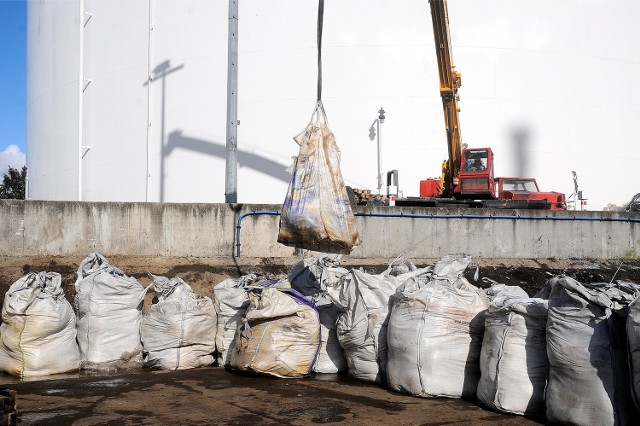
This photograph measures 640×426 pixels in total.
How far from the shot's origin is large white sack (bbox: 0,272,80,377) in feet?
17.4

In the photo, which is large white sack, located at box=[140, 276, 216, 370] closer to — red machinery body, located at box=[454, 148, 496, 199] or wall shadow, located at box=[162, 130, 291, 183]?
wall shadow, located at box=[162, 130, 291, 183]

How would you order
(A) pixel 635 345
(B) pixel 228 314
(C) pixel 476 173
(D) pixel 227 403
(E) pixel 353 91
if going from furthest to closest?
(E) pixel 353 91 < (C) pixel 476 173 < (B) pixel 228 314 < (D) pixel 227 403 < (A) pixel 635 345

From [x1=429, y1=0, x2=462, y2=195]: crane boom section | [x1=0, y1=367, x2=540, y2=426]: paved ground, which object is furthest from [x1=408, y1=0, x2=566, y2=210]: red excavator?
[x1=0, y1=367, x2=540, y2=426]: paved ground

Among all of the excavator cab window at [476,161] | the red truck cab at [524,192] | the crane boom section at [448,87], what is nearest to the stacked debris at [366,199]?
the crane boom section at [448,87]

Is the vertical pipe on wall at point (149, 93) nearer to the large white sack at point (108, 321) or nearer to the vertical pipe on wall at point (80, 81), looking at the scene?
the vertical pipe on wall at point (80, 81)

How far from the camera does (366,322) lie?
5047mm

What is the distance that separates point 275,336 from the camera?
5.03 meters

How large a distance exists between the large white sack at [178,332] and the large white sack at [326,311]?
943 millimetres

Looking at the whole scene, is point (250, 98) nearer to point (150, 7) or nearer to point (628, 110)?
point (150, 7)

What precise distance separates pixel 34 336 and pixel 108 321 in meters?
0.62

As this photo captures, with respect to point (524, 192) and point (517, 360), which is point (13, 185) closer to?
point (524, 192)

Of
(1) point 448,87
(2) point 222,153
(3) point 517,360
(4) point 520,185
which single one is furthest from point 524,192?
(3) point 517,360

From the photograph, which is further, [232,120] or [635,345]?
[232,120]

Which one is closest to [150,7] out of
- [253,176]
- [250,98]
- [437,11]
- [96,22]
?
[96,22]
